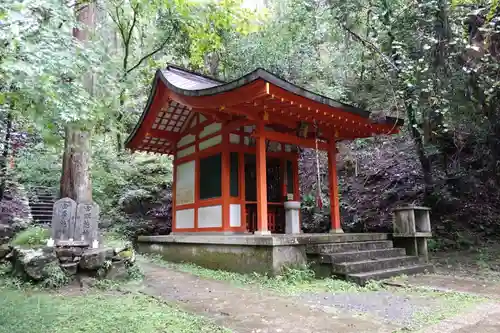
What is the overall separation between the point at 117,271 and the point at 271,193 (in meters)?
4.17

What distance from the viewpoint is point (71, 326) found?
10.5ft

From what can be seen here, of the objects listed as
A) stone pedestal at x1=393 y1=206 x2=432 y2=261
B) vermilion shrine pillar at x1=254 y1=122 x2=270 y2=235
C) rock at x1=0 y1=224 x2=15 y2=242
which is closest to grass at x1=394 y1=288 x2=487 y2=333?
stone pedestal at x1=393 y1=206 x2=432 y2=261

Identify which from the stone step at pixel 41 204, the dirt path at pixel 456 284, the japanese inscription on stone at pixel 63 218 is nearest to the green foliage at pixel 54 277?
the japanese inscription on stone at pixel 63 218

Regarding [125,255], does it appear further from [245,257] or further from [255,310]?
[255,310]

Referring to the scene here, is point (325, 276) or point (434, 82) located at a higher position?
point (434, 82)

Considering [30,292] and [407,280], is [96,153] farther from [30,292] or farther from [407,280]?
[407,280]

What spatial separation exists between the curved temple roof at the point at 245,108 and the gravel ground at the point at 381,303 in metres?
3.08

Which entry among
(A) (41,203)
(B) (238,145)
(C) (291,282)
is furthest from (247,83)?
(A) (41,203)

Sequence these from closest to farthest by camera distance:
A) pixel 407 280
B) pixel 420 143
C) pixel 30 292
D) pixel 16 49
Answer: pixel 16 49
pixel 30 292
pixel 407 280
pixel 420 143

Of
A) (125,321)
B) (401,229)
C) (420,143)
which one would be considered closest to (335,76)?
(420,143)

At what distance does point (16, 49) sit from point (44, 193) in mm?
11300

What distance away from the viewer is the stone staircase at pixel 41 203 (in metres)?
11.3

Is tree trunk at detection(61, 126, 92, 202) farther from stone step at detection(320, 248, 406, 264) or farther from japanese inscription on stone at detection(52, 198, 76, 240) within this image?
stone step at detection(320, 248, 406, 264)

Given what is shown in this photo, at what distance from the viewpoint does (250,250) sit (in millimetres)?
6043
